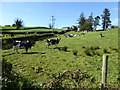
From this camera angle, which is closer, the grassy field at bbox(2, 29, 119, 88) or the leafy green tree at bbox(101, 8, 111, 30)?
the grassy field at bbox(2, 29, 119, 88)

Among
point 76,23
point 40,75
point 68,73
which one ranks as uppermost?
point 76,23

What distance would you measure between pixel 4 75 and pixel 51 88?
125 centimetres

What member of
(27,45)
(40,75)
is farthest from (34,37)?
(40,75)

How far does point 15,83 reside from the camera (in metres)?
3.53

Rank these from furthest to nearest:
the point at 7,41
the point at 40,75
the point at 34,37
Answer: the point at 34,37, the point at 7,41, the point at 40,75

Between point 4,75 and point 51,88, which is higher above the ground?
point 4,75

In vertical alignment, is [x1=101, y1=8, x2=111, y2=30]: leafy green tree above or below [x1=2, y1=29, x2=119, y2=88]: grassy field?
above

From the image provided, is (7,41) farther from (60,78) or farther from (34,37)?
(60,78)

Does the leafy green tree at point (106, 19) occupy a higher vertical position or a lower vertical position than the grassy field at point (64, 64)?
higher

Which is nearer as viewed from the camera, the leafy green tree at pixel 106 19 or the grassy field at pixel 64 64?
the grassy field at pixel 64 64

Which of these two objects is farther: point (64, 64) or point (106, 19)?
point (106, 19)

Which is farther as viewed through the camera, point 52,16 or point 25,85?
point 52,16

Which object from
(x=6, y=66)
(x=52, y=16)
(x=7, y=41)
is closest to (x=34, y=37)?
(x=7, y=41)

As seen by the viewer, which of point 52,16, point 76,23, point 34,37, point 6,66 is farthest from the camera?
point 76,23
